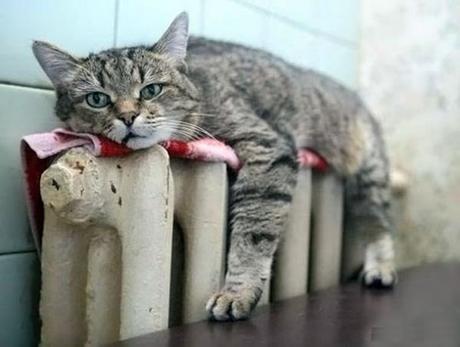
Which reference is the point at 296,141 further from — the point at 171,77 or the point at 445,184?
the point at 445,184

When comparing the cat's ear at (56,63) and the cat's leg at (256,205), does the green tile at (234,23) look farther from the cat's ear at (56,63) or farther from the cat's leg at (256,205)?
the cat's ear at (56,63)

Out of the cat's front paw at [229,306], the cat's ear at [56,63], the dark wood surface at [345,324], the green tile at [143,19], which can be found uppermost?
the green tile at [143,19]

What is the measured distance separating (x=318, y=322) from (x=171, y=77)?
0.44 metres

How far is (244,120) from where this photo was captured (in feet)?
3.95

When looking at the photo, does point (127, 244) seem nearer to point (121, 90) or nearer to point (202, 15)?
point (121, 90)

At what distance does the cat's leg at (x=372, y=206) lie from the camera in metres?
1.54

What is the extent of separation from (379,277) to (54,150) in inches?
30.2

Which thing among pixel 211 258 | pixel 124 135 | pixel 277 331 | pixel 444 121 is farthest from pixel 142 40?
pixel 444 121

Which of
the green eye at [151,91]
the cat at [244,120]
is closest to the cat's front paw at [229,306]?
the cat at [244,120]

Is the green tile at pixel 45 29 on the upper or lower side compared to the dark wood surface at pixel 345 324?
upper

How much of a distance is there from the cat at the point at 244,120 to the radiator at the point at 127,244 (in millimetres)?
48

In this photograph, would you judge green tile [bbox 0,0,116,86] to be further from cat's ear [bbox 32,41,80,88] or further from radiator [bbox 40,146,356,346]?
radiator [bbox 40,146,356,346]

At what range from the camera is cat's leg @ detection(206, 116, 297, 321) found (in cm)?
112

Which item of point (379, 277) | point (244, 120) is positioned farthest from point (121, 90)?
point (379, 277)
